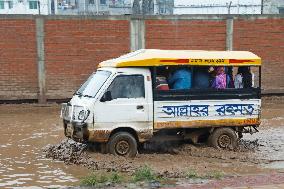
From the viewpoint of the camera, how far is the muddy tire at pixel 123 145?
36.0 feet

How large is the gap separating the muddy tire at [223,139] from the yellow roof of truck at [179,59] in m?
1.58

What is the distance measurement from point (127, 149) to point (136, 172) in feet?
5.56

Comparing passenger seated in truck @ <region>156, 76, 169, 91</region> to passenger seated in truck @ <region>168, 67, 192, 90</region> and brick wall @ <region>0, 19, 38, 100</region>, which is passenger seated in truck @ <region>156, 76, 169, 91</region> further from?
brick wall @ <region>0, 19, 38, 100</region>

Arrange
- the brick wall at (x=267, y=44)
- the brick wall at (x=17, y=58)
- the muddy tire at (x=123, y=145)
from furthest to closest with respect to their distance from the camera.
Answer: the brick wall at (x=267, y=44) → the brick wall at (x=17, y=58) → the muddy tire at (x=123, y=145)

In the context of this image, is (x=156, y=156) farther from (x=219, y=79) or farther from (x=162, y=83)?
(x=219, y=79)

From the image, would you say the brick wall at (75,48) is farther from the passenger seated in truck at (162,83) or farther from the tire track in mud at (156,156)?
the passenger seated in truck at (162,83)

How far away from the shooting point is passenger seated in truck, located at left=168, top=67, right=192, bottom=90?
11.6 metres

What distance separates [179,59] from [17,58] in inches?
458

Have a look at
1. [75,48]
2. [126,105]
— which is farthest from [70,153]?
[75,48]

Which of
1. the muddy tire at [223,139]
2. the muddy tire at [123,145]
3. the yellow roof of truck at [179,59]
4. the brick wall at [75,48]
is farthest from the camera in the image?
the brick wall at [75,48]

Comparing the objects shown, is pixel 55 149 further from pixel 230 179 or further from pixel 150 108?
pixel 230 179

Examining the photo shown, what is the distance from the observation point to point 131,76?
36.9 ft

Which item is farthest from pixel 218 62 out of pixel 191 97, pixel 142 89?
pixel 142 89

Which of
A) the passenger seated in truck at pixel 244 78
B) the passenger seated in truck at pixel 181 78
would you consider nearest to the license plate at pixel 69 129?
the passenger seated in truck at pixel 181 78
